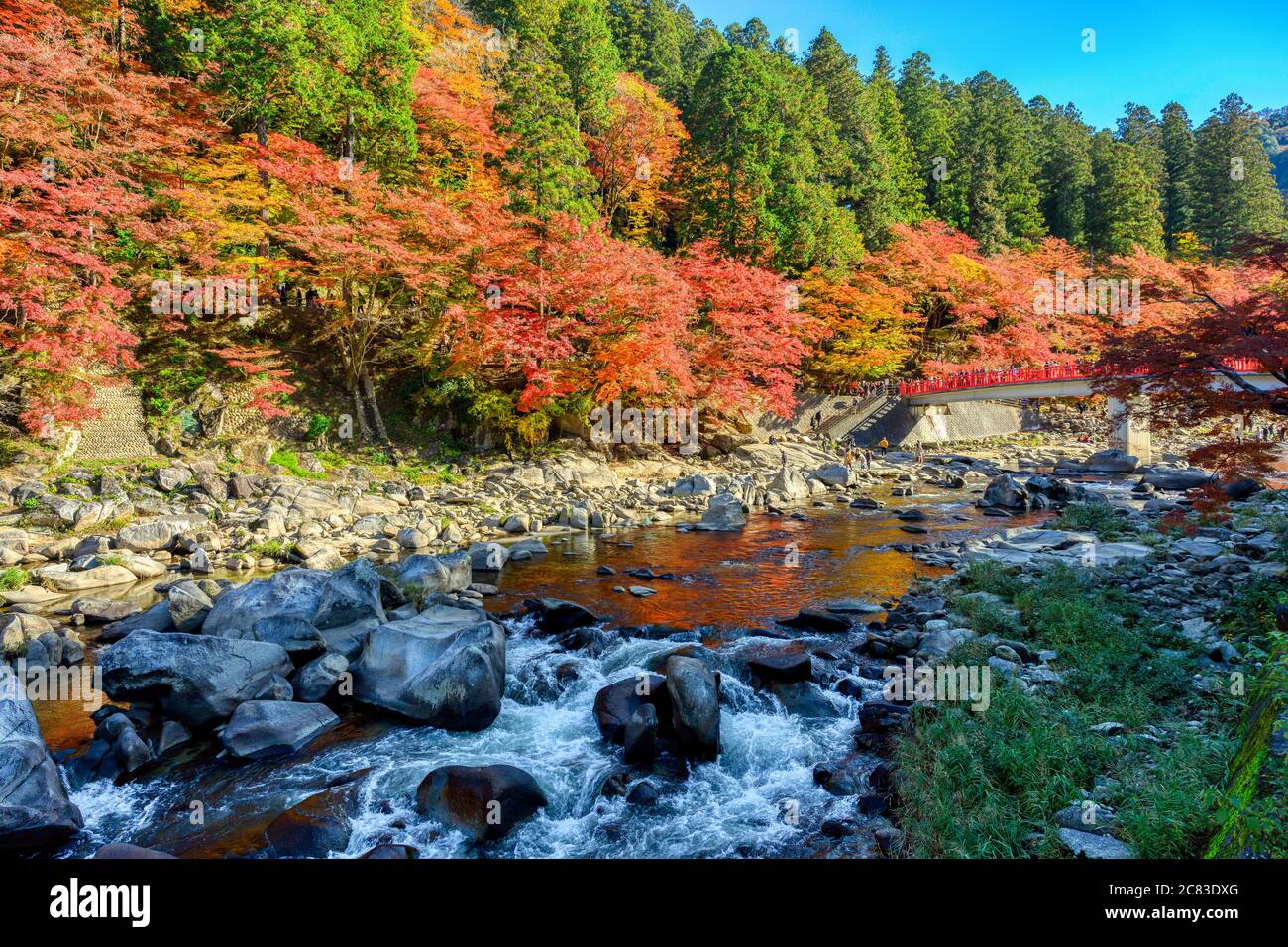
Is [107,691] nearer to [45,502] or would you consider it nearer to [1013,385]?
[45,502]

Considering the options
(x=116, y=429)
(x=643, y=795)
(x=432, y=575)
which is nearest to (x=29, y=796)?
(x=643, y=795)

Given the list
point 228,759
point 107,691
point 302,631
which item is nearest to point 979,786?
point 228,759

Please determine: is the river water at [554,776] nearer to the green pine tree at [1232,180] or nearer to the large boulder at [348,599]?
the large boulder at [348,599]

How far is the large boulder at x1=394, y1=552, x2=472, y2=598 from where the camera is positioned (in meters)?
11.5

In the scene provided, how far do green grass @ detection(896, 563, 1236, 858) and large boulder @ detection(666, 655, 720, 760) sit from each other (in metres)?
1.77

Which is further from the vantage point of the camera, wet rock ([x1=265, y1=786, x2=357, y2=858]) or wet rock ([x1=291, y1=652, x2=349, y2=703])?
wet rock ([x1=291, y1=652, x2=349, y2=703])

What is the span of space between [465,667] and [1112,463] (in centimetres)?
2633

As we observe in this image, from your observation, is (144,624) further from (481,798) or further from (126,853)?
(481,798)

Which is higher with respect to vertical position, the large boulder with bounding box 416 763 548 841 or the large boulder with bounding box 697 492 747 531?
the large boulder with bounding box 697 492 747 531

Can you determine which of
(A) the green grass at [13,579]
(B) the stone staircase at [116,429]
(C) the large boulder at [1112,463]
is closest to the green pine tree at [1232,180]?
(C) the large boulder at [1112,463]

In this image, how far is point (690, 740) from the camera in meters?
6.78

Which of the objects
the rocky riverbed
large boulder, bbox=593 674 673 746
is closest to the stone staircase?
the rocky riverbed

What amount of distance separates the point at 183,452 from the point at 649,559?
42.1ft

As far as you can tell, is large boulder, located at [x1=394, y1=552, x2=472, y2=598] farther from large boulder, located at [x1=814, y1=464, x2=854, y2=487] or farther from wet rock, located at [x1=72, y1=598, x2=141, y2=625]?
large boulder, located at [x1=814, y1=464, x2=854, y2=487]
